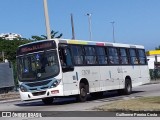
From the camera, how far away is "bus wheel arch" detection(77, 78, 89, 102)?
20.8 meters

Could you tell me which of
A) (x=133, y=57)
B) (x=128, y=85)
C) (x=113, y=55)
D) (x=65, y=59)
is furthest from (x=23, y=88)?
(x=133, y=57)

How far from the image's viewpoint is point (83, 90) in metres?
21.0

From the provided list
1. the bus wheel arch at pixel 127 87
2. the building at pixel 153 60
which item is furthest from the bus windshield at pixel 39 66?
the building at pixel 153 60

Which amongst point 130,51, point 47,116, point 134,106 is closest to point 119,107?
point 134,106

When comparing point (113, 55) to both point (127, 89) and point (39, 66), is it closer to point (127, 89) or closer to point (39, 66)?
point (127, 89)

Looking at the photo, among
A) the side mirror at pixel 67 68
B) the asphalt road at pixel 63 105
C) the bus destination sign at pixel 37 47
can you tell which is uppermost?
the bus destination sign at pixel 37 47

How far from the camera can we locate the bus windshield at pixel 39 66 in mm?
19500

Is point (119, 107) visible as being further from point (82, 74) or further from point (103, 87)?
point (103, 87)

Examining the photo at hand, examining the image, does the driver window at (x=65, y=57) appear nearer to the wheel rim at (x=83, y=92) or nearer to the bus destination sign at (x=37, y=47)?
the bus destination sign at (x=37, y=47)

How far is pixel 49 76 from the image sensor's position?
19.5 metres

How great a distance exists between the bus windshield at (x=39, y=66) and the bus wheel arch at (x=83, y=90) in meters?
1.96

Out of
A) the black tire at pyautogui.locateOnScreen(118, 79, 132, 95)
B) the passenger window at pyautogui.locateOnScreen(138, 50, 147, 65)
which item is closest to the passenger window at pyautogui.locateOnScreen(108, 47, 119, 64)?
Result: the black tire at pyautogui.locateOnScreen(118, 79, 132, 95)

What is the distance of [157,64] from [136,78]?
40710mm

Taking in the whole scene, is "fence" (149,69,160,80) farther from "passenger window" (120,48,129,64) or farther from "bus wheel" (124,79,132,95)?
"passenger window" (120,48,129,64)
